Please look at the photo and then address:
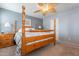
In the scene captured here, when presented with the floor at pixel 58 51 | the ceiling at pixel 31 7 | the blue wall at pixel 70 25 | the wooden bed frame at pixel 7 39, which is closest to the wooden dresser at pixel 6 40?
the wooden bed frame at pixel 7 39

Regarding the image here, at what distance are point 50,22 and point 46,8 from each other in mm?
336

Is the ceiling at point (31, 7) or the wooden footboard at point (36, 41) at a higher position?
the ceiling at point (31, 7)

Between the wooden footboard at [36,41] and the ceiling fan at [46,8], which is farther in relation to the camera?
the ceiling fan at [46,8]

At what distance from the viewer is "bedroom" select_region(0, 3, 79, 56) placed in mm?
1965

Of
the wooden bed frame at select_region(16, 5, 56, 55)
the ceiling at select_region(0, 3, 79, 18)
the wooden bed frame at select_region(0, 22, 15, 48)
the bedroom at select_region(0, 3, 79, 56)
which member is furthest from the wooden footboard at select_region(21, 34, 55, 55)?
the ceiling at select_region(0, 3, 79, 18)

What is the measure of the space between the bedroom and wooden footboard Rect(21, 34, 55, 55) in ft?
0.35

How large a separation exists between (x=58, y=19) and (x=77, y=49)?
800mm

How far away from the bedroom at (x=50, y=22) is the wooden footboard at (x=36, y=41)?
0.11 m

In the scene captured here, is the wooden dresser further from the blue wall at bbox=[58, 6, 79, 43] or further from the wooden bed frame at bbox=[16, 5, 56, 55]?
the blue wall at bbox=[58, 6, 79, 43]

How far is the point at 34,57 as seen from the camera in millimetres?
2057

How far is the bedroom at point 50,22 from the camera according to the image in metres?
1.96

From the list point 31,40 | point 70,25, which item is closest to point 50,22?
point 70,25

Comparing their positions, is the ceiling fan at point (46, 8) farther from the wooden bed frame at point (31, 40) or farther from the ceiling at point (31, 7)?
the wooden bed frame at point (31, 40)

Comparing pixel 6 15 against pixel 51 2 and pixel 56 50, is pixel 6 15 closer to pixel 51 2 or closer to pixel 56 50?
pixel 51 2
